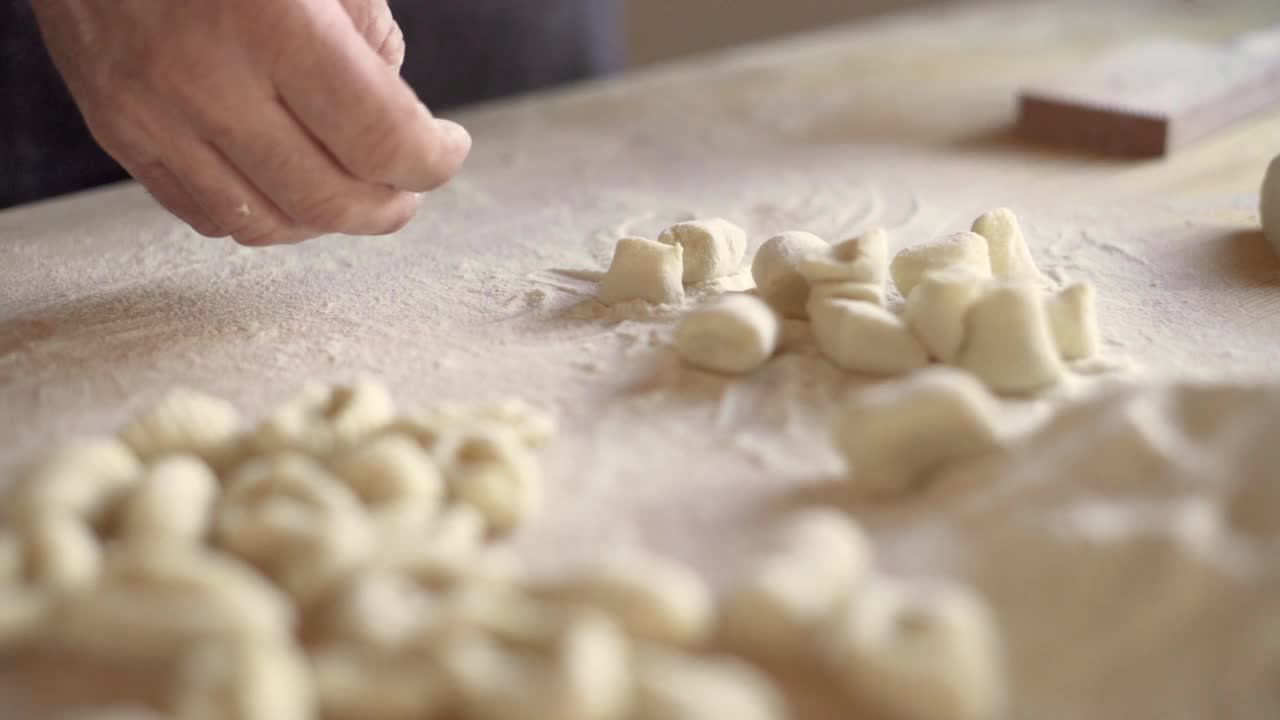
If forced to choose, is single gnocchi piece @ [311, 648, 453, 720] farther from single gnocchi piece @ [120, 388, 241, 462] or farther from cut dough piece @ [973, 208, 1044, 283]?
cut dough piece @ [973, 208, 1044, 283]

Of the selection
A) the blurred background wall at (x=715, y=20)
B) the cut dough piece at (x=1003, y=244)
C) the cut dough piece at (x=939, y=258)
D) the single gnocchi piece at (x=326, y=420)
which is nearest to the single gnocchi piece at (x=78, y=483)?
the single gnocchi piece at (x=326, y=420)

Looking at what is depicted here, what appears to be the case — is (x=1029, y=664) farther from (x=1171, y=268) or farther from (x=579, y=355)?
(x=1171, y=268)

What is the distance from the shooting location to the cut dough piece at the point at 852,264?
1.21 m

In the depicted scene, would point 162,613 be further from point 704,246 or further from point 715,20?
point 715,20

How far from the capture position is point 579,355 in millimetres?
1217

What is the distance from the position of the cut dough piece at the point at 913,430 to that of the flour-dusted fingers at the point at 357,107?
0.52 m

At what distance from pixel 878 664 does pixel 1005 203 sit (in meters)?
1.11

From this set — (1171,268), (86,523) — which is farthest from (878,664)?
(1171,268)

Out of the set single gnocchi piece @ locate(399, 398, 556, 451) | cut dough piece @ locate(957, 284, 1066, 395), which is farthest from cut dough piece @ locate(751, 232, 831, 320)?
single gnocchi piece @ locate(399, 398, 556, 451)

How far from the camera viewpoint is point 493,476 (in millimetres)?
901

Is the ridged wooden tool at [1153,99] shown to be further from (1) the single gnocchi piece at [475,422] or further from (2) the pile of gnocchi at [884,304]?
(1) the single gnocchi piece at [475,422]

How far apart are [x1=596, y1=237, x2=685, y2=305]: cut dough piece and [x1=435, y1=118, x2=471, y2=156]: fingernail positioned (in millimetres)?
206

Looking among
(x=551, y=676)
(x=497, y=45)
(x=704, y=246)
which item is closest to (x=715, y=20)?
(x=497, y=45)

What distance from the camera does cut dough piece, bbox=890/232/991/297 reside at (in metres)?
1.23
